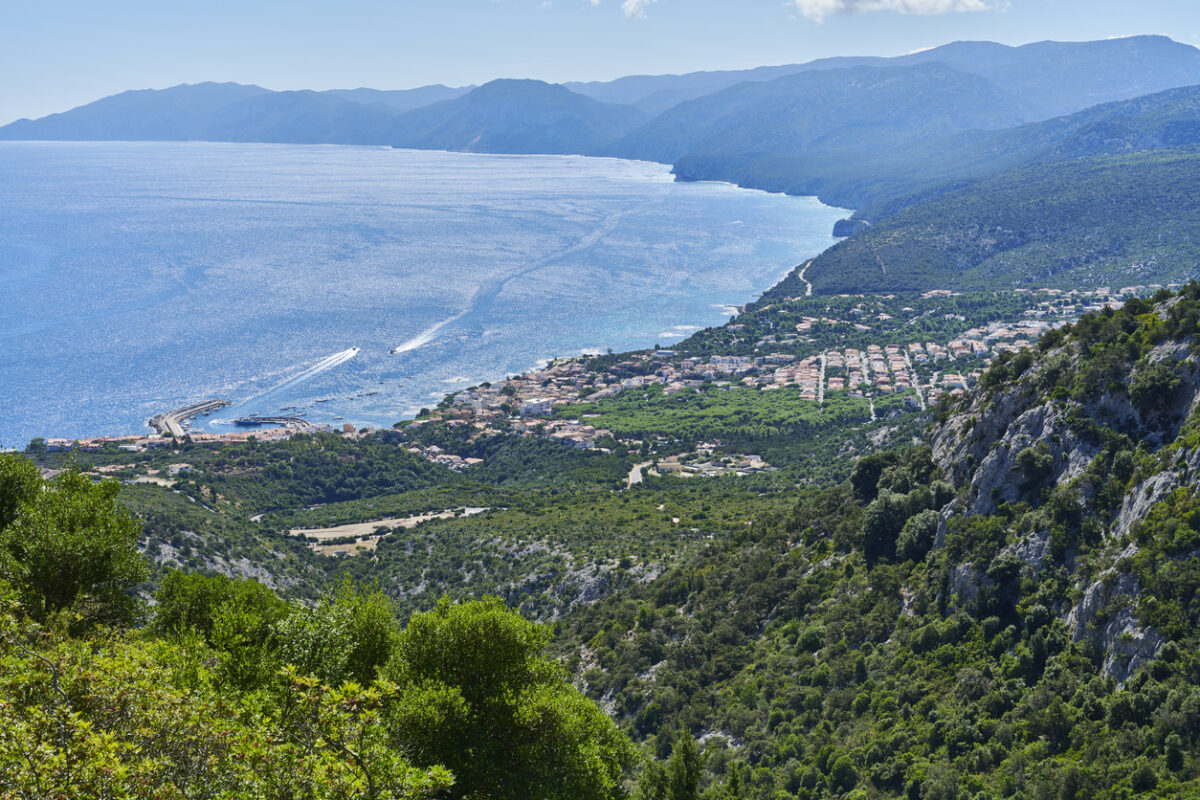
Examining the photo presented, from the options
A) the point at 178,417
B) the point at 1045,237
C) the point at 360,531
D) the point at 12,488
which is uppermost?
the point at 1045,237

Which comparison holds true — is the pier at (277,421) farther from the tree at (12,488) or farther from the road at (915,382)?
the tree at (12,488)

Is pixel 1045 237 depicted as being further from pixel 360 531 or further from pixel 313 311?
pixel 360 531

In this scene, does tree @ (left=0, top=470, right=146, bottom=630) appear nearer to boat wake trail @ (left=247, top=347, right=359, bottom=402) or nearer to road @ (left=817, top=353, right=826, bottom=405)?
road @ (left=817, top=353, right=826, bottom=405)

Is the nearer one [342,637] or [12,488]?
[342,637]

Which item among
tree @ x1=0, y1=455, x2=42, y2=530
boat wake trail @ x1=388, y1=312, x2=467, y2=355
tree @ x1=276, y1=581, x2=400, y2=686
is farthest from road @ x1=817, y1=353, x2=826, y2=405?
tree @ x1=276, y1=581, x2=400, y2=686

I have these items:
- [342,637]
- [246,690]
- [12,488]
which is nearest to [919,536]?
[342,637]

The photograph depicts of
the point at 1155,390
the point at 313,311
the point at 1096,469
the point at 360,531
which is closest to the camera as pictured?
the point at 1096,469

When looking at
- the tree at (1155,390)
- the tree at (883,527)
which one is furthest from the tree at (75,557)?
the tree at (1155,390)
